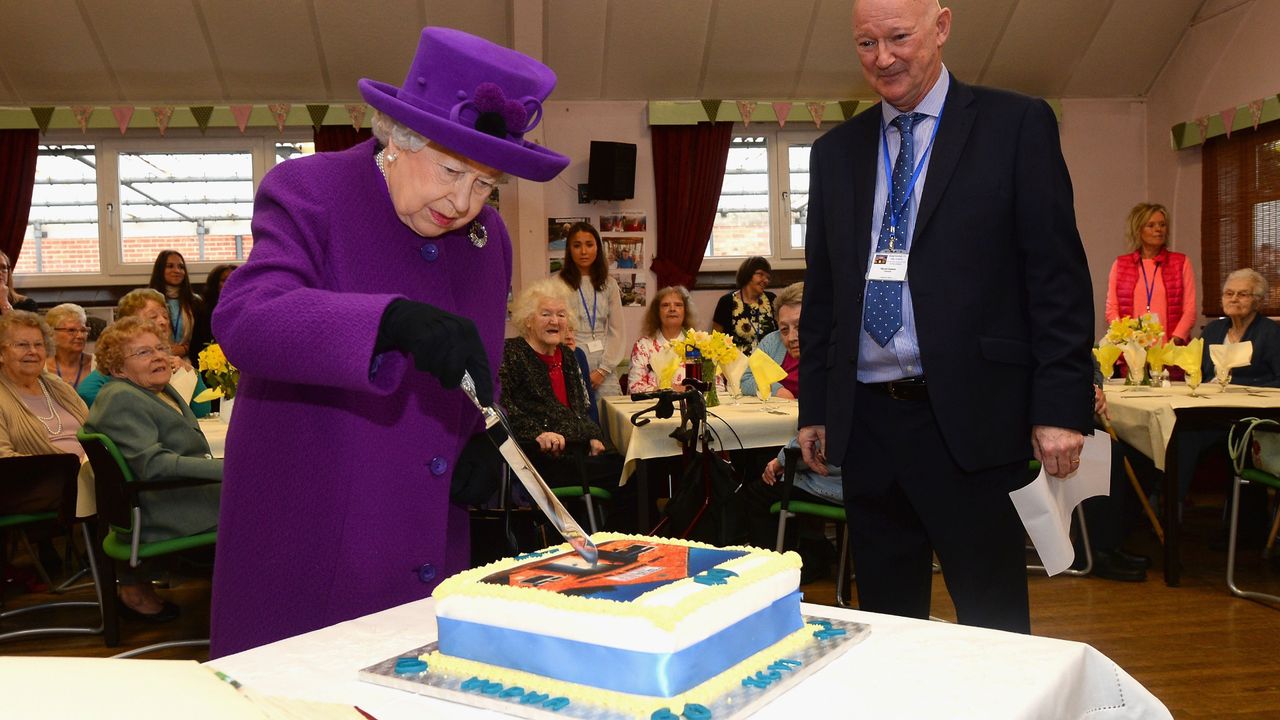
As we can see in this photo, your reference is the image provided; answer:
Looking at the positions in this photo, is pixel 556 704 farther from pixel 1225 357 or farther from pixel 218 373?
pixel 1225 357

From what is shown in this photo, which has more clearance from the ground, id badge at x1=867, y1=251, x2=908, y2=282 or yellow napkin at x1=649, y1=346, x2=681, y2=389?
id badge at x1=867, y1=251, x2=908, y2=282

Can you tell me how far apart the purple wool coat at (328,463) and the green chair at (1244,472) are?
361cm

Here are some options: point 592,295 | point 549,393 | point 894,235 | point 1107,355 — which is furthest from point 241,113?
point 894,235

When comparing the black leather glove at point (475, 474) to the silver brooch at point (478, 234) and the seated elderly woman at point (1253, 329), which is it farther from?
the seated elderly woman at point (1253, 329)

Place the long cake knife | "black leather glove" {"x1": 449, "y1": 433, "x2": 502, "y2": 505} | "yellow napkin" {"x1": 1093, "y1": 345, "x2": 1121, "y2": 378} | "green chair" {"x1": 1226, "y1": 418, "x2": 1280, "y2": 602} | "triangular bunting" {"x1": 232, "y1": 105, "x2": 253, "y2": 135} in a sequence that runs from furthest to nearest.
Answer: "triangular bunting" {"x1": 232, "y1": 105, "x2": 253, "y2": 135}, "yellow napkin" {"x1": 1093, "y1": 345, "x2": 1121, "y2": 378}, "green chair" {"x1": 1226, "y1": 418, "x2": 1280, "y2": 602}, "black leather glove" {"x1": 449, "y1": 433, "x2": 502, "y2": 505}, the long cake knife

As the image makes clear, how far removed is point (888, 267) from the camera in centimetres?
182

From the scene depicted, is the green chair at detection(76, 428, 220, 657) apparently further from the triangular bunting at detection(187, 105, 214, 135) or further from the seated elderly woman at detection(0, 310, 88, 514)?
the triangular bunting at detection(187, 105, 214, 135)

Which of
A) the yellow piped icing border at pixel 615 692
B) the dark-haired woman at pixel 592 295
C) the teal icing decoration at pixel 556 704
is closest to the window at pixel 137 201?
the dark-haired woman at pixel 592 295

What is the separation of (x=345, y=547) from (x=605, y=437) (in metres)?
3.92

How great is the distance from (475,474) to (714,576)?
0.55m

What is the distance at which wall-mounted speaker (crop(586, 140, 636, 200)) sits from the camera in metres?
7.91

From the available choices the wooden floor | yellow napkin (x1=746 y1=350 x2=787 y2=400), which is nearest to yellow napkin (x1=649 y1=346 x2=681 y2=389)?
yellow napkin (x1=746 y1=350 x2=787 y2=400)

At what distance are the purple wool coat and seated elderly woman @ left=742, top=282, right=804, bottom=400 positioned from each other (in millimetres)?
3503

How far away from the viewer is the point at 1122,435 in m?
4.36
